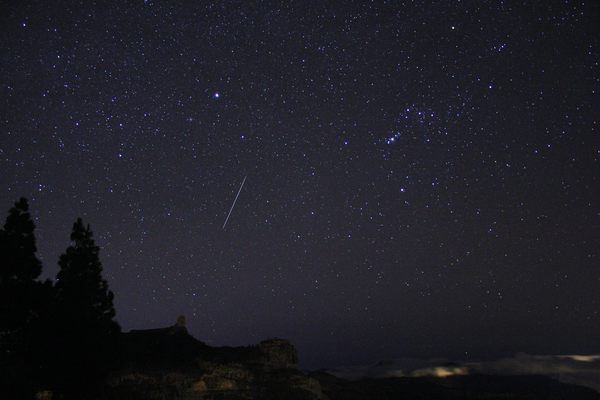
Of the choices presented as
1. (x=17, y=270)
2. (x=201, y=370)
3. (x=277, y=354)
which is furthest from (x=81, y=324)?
(x=277, y=354)

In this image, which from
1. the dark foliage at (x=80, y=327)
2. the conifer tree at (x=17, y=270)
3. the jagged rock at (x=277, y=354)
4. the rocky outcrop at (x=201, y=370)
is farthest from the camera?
the jagged rock at (x=277, y=354)

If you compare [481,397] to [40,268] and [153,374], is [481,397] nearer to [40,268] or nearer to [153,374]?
[153,374]

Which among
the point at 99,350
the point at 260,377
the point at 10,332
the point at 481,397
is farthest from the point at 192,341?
the point at 481,397

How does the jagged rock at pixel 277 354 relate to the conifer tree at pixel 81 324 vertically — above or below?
below

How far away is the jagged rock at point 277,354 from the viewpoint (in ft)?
162

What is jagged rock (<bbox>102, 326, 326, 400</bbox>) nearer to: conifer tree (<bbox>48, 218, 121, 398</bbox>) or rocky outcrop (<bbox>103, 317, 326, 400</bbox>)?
rocky outcrop (<bbox>103, 317, 326, 400</bbox>)

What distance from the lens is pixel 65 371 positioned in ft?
76.9

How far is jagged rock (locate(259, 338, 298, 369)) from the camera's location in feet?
162

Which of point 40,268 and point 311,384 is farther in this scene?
point 311,384

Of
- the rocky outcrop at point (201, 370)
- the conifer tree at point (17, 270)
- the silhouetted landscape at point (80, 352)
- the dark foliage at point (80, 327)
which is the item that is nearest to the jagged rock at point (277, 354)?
the rocky outcrop at point (201, 370)

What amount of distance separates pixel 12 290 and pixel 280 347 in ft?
118

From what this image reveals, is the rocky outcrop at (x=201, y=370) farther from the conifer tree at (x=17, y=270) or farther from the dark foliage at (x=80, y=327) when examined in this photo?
the conifer tree at (x=17, y=270)

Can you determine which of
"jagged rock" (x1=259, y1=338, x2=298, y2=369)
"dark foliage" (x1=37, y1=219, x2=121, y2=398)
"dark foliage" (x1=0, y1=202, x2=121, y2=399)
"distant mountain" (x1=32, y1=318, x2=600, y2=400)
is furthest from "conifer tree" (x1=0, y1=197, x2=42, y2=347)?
"jagged rock" (x1=259, y1=338, x2=298, y2=369)

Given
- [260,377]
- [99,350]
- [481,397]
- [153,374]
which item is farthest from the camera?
[481,397]
